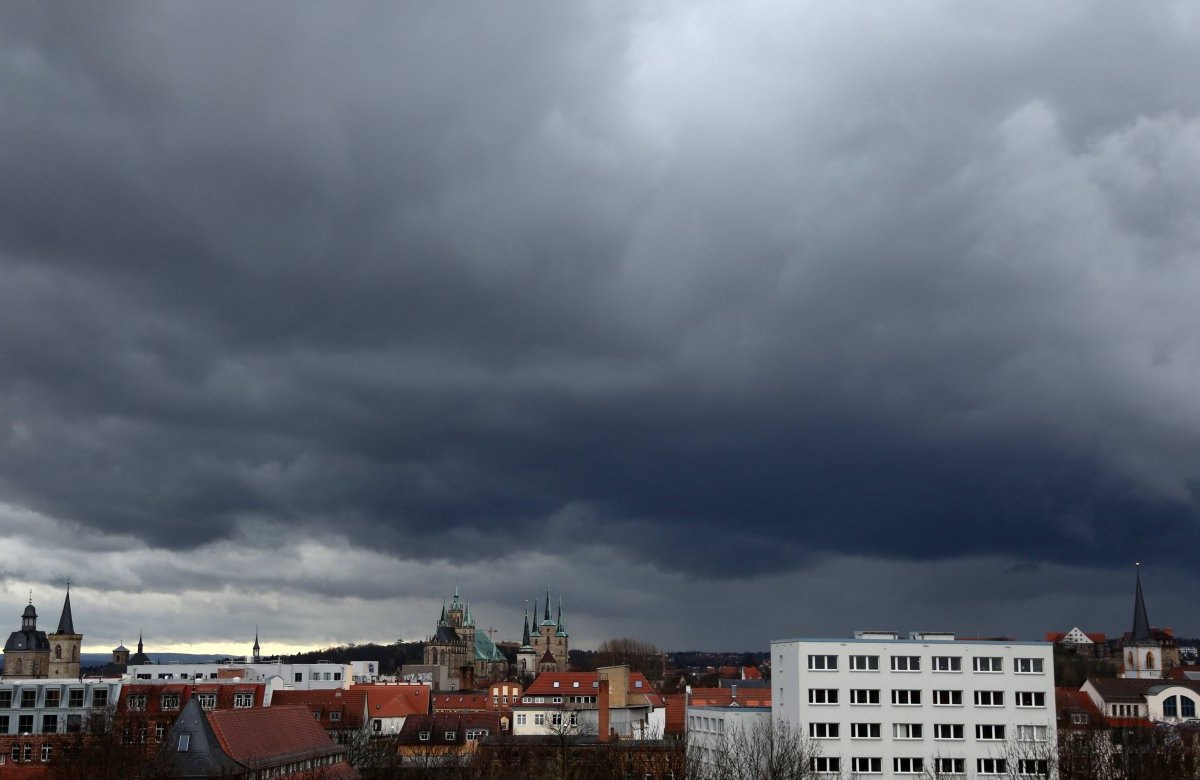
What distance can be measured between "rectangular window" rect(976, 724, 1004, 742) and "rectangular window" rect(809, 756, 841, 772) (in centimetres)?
1194

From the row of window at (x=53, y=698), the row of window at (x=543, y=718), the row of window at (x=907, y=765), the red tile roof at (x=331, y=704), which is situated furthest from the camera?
the row of window at (x=543, y=718)

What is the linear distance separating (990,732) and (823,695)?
14045 mm

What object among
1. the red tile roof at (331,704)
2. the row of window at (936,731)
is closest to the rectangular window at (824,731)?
the row of window at (936,731)

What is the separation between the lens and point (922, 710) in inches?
3927

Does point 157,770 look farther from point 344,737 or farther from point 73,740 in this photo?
point 344,737

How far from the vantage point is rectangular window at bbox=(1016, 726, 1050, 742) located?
326 ft

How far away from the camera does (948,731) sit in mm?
99812

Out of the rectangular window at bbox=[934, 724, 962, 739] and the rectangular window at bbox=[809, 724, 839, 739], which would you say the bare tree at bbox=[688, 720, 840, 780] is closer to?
the rectangular window at bbox=[809, 724, 839, 739]

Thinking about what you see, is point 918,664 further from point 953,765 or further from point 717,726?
point 717,726

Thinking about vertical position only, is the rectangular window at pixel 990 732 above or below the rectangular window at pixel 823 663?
below

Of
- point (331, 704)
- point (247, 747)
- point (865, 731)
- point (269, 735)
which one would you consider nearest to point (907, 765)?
point (865, 731)

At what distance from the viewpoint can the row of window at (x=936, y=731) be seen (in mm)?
98938

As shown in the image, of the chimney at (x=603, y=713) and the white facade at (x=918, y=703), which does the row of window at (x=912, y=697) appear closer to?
the white facade at (x=918, y=703)

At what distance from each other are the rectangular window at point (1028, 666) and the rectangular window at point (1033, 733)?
14.9 feet
